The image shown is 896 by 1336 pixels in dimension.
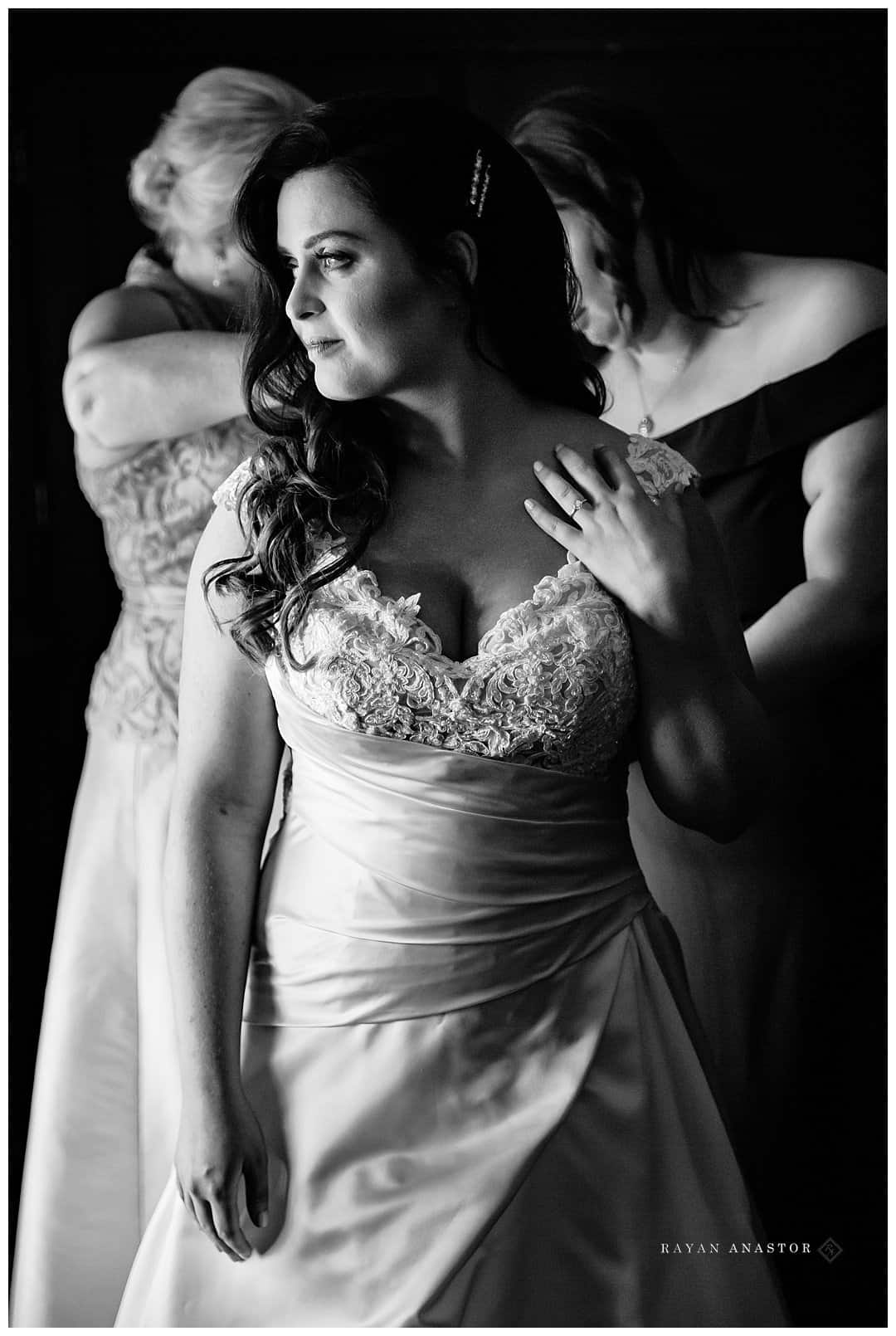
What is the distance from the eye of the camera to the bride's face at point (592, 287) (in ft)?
5.69

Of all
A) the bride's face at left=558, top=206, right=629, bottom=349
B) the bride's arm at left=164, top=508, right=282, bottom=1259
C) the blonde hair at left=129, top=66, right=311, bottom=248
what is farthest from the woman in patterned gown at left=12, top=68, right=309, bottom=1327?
the bride's arm at left=164, top=508, right=282, bottom=1259

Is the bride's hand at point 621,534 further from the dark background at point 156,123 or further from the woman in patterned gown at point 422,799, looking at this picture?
the dark background at point 156,123

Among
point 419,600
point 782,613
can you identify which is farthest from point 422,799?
point 782,613

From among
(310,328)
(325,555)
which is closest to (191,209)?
(310,328)

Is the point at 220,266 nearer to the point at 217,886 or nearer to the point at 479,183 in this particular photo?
the point at 479,183

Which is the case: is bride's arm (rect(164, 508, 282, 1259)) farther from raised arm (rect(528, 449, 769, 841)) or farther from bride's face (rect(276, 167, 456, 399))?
raised arm (rect(528, 449, 769, 841))

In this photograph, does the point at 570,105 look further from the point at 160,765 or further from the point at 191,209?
the point at 160,765

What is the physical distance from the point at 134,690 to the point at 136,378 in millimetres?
446

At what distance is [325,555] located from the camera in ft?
4.14

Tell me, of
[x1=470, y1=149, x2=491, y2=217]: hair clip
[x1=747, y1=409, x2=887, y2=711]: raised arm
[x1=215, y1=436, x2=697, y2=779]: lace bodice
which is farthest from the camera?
[x1=747, y1=409, x2=887, y2=711]: raised arm

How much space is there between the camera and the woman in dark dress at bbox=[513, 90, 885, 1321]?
1724mm

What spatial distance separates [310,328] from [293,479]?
15 centimetres

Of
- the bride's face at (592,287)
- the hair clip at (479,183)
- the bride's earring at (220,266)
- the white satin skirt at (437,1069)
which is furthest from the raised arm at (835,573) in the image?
the bride's earring at (220,266)

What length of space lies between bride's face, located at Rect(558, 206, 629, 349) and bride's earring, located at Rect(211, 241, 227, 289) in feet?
1.59
